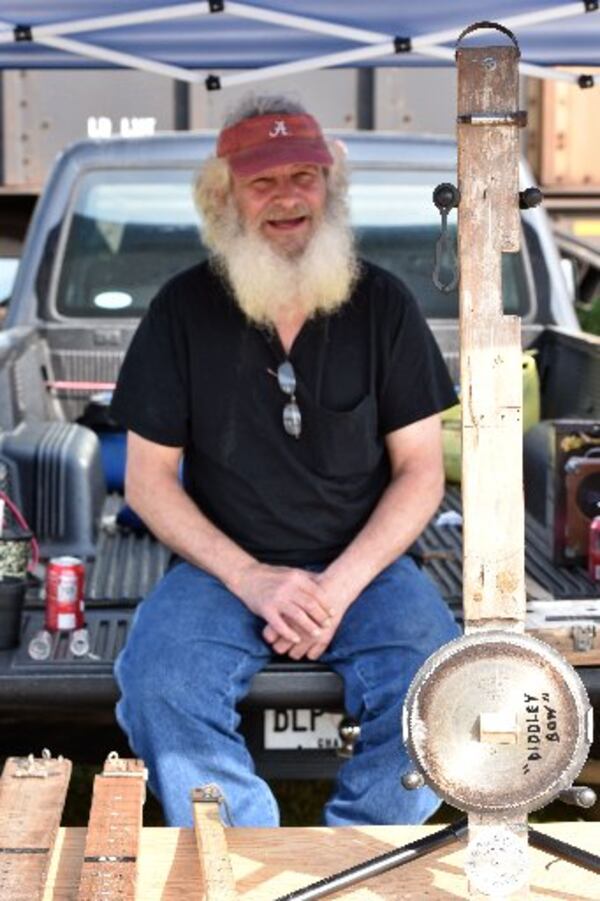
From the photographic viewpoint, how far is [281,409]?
372 cm

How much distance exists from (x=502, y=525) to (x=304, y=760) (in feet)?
4.44

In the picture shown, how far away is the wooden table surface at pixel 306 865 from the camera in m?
2.60

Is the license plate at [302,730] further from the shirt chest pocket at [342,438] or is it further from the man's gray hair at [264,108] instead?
the man's gray hair at [264,108]

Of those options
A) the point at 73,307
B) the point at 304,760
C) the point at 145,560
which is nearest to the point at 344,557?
the point at 304,760

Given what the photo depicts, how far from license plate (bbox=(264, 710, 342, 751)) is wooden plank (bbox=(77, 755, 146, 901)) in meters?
0.67

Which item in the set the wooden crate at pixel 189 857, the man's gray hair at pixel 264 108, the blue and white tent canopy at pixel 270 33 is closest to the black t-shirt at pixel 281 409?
the man's gray hair at pixel 264 108

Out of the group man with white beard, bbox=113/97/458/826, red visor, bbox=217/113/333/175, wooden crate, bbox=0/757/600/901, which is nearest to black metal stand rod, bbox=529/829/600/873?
wooden crate, bbox=0/757/600/901

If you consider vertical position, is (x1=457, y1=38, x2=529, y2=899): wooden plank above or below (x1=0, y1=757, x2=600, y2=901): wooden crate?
above

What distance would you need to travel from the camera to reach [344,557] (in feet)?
11.9

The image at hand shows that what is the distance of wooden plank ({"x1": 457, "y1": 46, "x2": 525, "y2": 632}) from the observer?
237 cm

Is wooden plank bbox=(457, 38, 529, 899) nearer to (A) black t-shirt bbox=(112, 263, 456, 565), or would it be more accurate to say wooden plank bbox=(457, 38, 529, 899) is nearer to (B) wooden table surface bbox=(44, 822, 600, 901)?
(B) wooden table surface bbox=(44, 822, 600, 901)

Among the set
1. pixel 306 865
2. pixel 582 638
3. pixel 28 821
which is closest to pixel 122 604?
pixel 582 638

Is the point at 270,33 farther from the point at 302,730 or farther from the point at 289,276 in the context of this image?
the point at 302,730

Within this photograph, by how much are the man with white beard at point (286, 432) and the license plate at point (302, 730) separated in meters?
0.12
